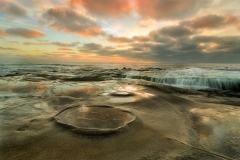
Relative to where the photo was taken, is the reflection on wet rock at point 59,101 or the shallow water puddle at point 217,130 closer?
the shallow water puddle at point 217,130

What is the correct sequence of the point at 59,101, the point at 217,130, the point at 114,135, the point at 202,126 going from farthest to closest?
the point at 59,101 → the point at 202,126 → the point at 217,130 → the point at 114,135

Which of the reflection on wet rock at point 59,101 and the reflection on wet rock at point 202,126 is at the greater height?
the reflection on wet rock at point 202,126

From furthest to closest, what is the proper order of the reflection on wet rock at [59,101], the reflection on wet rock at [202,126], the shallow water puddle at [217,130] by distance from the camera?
1. the reflection on wet rock at [59,101]
2. the reflection on wet rock at [202,126]
3. the shallow water puddle at [217,130]

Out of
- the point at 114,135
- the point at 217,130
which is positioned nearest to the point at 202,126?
the point at 217,130

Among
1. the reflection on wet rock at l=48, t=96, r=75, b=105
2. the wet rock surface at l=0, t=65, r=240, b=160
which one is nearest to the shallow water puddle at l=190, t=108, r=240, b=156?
the wet rock surface at l=0, t=65, r=240, b=160

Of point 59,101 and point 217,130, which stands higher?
point 217,130

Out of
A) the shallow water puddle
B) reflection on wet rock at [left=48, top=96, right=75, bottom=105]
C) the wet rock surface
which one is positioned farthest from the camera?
reflection on wet rock at [left=48, top=96, right=75, bottom=105]

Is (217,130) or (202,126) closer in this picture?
(217,130)

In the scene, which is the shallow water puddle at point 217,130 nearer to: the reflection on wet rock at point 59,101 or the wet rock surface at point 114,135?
the wet rock surface at point 114,135

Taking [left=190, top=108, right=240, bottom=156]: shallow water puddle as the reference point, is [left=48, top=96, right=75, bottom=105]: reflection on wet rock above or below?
below

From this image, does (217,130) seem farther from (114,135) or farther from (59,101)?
(59,101)

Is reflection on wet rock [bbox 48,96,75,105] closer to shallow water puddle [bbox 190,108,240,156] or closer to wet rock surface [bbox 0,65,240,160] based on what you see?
wet rock surface [bbox 0,65,240,160]

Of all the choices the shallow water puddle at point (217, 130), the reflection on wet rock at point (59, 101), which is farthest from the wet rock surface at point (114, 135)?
the reflection on wet rock at point (59, 101)

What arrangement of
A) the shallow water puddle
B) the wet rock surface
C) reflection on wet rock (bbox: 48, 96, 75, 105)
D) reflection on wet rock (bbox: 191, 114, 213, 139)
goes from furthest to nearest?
reflection on wet rock (bbox: 48, 96, 75, 105) → reflection on wet rock (bbox: 191, 114, 213, 139) → the shallow water puddle → the wet rock surface
